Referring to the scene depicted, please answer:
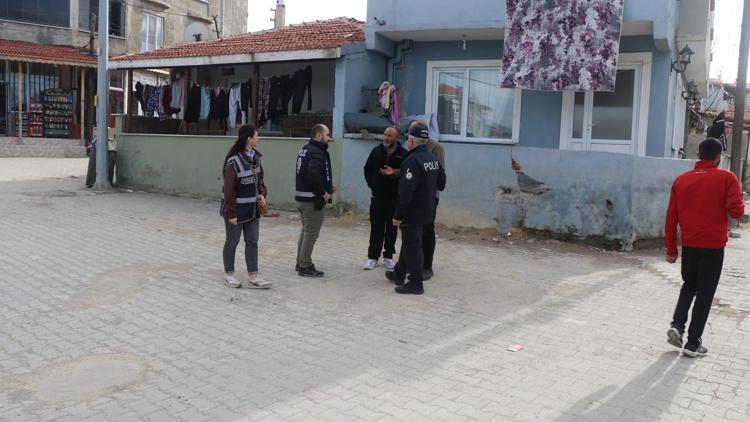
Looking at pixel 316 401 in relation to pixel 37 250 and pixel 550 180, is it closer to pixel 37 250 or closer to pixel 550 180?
pixel 37 250

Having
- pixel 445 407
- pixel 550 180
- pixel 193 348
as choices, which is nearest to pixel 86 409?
pixel 193 348

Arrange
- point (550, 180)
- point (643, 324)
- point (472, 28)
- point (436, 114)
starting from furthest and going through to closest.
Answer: point (436, 114), point (472, 28), point (550, 180), point (643, 324)

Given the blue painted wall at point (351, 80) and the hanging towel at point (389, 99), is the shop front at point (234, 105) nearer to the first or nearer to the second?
the blue painted wall at point (351, 80)

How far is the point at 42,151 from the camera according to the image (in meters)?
25.3

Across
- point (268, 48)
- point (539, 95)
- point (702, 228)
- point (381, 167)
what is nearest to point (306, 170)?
point (381, 167)

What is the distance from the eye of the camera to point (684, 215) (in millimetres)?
5094

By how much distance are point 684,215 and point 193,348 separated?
4.02 m

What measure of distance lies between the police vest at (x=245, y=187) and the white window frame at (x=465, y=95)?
7.03 meters

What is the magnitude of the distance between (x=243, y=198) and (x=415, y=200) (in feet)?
5.84

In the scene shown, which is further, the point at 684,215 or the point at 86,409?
the point at 684,215

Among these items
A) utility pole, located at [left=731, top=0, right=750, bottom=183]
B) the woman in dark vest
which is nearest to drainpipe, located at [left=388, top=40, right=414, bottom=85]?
the woman in dark vest

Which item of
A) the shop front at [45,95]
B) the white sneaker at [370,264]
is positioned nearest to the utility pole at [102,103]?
the white sneaker at [370,264]

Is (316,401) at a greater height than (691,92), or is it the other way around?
(691,92)

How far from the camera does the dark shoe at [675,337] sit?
16.8 feet
